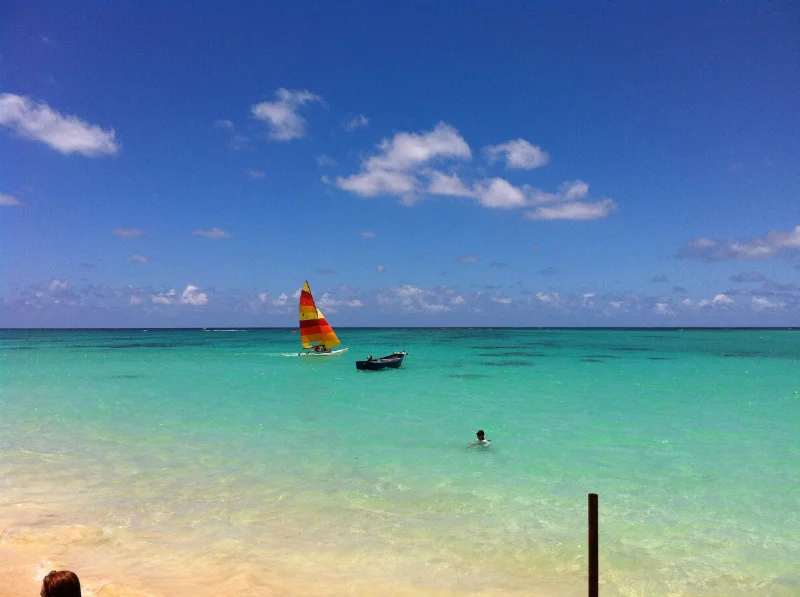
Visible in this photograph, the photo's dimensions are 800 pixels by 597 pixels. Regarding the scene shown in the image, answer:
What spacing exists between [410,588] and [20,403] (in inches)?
990

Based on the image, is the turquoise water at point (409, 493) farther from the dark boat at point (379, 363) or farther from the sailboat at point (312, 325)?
the sailboat at point (312, 325)

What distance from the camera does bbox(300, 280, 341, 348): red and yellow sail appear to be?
48.4 meters

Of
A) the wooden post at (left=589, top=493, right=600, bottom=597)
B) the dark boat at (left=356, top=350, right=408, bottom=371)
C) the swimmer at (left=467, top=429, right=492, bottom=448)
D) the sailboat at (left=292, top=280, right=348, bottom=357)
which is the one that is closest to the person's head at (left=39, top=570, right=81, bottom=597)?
the wooden post at (left=589, top=493, right=600, bottom=597)

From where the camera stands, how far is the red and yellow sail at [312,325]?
4838 cm

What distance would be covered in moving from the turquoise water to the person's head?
368 centimetres

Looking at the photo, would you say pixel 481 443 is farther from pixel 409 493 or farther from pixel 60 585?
pixel 60 585

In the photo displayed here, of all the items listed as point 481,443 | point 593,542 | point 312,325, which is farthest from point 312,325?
point 593,542

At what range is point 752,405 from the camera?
24.0 metres

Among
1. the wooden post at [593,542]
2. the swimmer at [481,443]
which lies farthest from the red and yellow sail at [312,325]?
the wooden post at [593,542]

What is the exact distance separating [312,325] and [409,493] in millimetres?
40585

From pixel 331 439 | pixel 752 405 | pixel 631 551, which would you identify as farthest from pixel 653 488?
pixel 752 405

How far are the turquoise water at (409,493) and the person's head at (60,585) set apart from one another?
3677 millimetres

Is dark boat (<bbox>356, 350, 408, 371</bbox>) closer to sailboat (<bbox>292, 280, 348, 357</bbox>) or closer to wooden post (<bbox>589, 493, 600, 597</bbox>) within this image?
sailboat (<bbox>292, 280, 348, 357</bbox>)

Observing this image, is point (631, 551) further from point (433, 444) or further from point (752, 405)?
point (752, 405)
